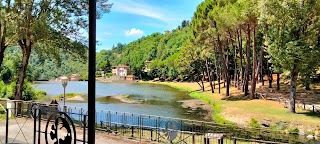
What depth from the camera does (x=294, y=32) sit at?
80.3 ft

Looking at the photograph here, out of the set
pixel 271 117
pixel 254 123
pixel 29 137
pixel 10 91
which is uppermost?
pixel 10 91

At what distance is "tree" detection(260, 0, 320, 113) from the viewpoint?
2388 cm

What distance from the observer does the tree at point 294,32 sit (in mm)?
23875

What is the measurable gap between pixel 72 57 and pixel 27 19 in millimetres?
3861

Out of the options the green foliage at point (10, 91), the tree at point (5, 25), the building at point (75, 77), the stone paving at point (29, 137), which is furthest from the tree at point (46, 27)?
the building at point (75, 77)

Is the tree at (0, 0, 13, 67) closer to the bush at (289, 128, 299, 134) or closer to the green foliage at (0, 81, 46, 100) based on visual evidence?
the green foliage at (0, 81, 46, 100)

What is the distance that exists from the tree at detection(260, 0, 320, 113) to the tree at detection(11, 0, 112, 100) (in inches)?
511

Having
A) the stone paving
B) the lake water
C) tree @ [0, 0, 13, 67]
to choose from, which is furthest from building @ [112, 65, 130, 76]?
the stone paving

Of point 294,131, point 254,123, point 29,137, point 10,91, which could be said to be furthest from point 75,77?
point 29,137

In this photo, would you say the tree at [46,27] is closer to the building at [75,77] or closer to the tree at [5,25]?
the tree at [5,25]

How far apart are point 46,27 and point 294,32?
59.4 feet

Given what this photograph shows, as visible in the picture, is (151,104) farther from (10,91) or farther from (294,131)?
(294,131)

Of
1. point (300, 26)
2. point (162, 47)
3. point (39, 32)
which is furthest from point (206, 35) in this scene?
point (162, 47)

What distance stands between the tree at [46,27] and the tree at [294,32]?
42.5 feet
